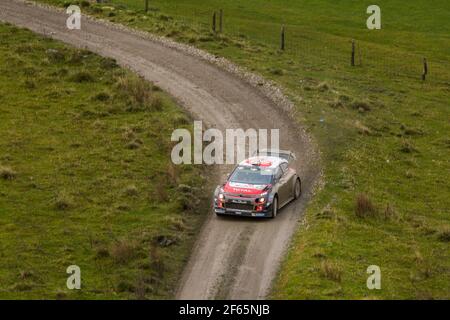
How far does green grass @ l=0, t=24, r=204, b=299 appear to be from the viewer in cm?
3228

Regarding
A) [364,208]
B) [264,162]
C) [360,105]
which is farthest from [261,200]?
[360,105]

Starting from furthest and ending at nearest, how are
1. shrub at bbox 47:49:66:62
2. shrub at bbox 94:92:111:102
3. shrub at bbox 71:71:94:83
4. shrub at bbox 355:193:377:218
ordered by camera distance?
shrub at bbox 47:49:66:62 < shrub at bbox 71:71:94:83 < shrub at bbox 94:92:111:102 < shrub at bbox 355:193:377:218

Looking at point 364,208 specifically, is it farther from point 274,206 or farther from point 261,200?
point 261,200

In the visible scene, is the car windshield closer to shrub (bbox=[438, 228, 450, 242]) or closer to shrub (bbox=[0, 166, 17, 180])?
shrub (bbox=[438, 228, 450, 242])

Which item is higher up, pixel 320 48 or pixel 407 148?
pixel 320 48

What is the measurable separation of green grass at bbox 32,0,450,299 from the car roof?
92.0 inches

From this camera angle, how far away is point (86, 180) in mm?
41656

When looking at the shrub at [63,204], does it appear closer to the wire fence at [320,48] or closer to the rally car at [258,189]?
the rally car at [258,189]

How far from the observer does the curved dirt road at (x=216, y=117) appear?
32.5m

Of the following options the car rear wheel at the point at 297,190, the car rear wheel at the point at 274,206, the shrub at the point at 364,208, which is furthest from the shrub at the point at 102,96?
the shrub at the point at 364,208

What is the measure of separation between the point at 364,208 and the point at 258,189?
478 cm

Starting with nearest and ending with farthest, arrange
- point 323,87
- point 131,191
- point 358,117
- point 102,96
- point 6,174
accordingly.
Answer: point 131,191
point 6,174
point 102,96
point 358,117
point 323,87

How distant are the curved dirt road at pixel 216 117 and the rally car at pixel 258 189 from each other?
1.62 ft

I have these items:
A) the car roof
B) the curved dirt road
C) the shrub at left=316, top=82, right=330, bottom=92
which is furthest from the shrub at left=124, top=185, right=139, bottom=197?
the shrub at left=316, top=82, right=330, bottom=92
